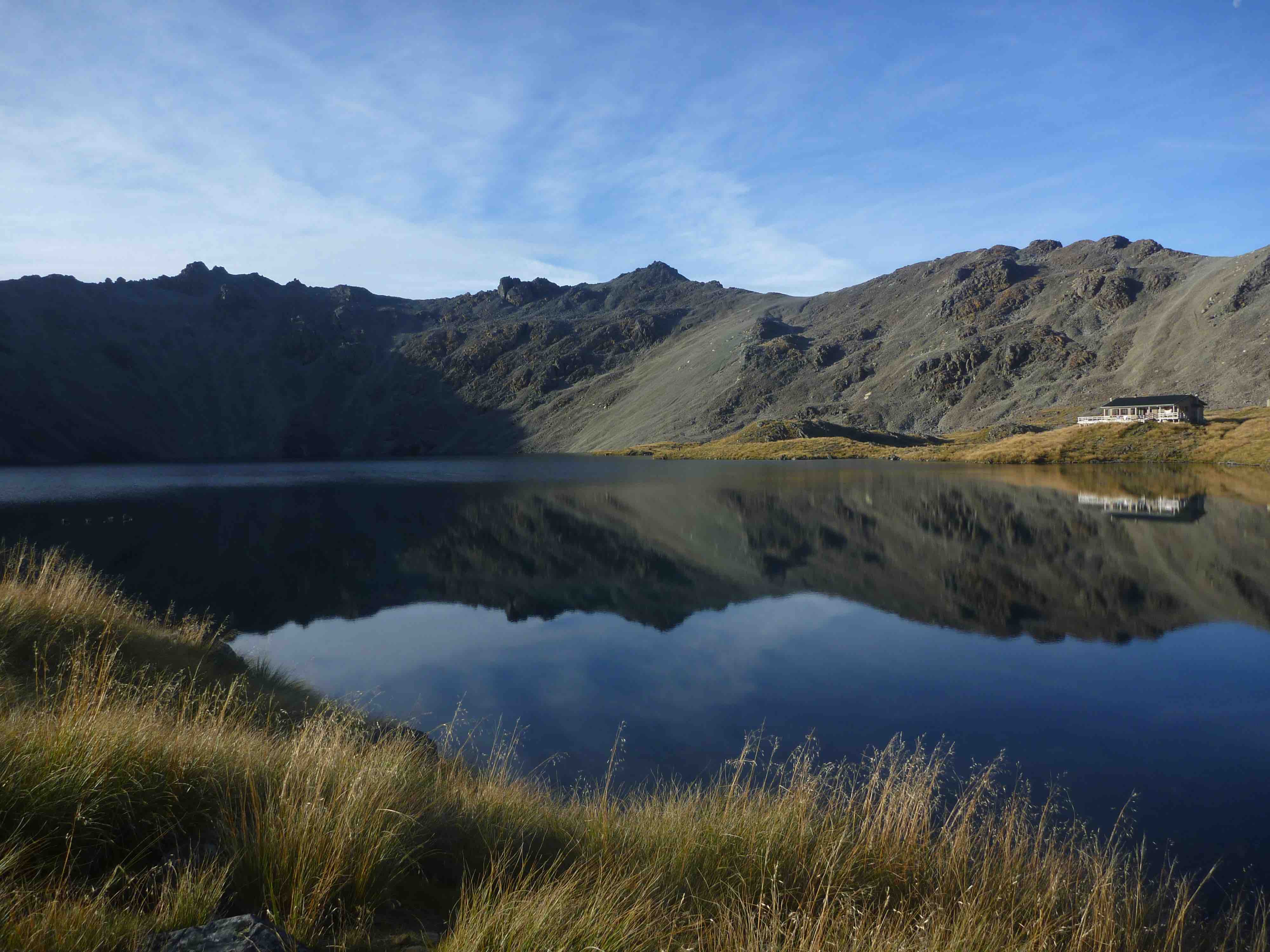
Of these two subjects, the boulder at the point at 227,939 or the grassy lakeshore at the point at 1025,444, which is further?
the grassy lakeshore at the point at 1025,444

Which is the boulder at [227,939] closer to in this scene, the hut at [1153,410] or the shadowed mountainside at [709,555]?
the shadowed mountainside at [709,555]

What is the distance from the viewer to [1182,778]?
34.8 feet

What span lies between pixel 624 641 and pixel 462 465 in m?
121

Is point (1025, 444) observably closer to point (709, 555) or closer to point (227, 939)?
point (709, 555)

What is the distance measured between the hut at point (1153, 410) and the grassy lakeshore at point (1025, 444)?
3.08 meters

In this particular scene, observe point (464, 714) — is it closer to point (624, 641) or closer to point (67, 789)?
point (624, 641)

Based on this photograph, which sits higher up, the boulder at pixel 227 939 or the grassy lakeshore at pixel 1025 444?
the grassy lakeshore at pixel 1025 444

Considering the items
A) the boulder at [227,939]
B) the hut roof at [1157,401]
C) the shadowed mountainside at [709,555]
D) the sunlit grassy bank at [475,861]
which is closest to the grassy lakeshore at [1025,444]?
the hut roof at [1157,401]

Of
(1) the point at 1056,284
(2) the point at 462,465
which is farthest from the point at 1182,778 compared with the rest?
(1) the point at 1056,284

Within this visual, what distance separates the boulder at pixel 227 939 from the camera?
344 centimetres

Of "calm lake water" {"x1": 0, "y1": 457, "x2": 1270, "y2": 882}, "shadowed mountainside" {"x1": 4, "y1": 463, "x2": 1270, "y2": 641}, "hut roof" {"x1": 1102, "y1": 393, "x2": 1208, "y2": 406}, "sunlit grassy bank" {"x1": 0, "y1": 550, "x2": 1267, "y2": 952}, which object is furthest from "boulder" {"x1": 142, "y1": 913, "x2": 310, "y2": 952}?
"hut roof" {"x1": 1102, "y1": 393, "x2": 1208, "y2": 406}

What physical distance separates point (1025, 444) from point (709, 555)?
8714 cm

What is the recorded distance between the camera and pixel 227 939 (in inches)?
137

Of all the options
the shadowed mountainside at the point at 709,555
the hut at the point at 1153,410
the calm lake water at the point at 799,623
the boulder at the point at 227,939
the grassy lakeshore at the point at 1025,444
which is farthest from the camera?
the hut at the point at 1153,410
